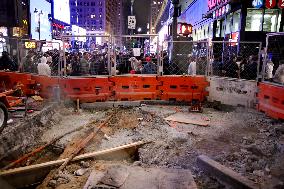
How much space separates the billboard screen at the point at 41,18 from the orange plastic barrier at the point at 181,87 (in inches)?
965

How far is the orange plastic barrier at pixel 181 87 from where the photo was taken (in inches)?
513

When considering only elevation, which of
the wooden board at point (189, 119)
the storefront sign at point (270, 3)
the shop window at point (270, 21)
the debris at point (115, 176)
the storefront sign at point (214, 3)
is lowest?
the debris at point (115, 176)

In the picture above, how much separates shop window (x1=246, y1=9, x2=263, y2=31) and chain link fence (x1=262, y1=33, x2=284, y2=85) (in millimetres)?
3882

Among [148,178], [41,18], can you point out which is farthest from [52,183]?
[41,18]

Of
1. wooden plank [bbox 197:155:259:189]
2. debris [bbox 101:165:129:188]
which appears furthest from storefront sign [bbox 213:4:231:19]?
debris [bbox 101:165:129:188]

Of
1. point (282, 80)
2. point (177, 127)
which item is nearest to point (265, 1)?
point (282, 80)

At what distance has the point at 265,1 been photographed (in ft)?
72.1

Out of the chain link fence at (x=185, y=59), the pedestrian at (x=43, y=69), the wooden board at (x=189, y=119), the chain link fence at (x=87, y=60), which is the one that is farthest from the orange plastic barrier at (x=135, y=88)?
the pedestrian at (x=43, y=69)

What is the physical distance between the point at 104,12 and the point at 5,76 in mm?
175847

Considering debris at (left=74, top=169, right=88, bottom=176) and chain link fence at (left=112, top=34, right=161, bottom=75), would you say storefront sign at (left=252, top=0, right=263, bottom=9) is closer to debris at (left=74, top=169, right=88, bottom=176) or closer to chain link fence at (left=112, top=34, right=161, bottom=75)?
chain link fence at (left=112, top=34, right=161, bottom=75)

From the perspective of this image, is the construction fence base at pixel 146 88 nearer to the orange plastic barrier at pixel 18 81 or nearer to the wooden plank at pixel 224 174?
the orange plastic barrier at pixel 18 81

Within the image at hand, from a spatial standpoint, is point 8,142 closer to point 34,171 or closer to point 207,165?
point 34,171

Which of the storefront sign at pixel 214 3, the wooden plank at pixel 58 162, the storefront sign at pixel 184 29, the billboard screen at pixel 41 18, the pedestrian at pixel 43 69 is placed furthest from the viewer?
the billboard screen at pixel 41 18

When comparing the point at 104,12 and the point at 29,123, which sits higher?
the point at 104,12
